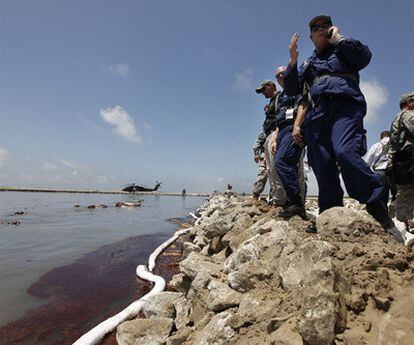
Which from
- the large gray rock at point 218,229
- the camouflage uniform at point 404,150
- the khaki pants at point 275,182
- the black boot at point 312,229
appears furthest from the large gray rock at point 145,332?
the camouflage uniform at point 404,150

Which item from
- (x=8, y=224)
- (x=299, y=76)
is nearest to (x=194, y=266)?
(x=299, y=76)

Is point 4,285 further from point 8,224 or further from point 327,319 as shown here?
point 8,224

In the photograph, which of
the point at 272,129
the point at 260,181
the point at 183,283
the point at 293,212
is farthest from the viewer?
the point at 260,181

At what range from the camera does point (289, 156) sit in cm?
407

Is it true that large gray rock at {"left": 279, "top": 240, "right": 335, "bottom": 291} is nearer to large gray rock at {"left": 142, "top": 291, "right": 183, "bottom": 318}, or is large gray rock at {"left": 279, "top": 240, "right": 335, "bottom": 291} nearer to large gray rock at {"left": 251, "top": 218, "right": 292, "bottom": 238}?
large gray rock at {"left": 251, "top": 218, "right": 292, "bottom": 238}

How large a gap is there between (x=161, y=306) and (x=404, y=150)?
3.78 m

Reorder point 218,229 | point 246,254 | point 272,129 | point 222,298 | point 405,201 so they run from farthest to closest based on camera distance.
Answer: point 272,129, point 218,229, point 405,201, point 246,254, point 222,298

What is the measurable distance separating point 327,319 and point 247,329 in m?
0.63

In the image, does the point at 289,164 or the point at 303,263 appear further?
the point at 289,164

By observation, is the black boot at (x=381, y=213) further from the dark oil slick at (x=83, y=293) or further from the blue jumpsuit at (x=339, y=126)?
the dark oil slick at (x=83, y=293)

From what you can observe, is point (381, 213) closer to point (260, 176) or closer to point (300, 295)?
point (300, 295)

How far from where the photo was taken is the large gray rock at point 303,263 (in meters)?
1.95

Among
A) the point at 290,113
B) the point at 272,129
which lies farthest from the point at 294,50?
the point at 272,129

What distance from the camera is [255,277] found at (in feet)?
7.94
